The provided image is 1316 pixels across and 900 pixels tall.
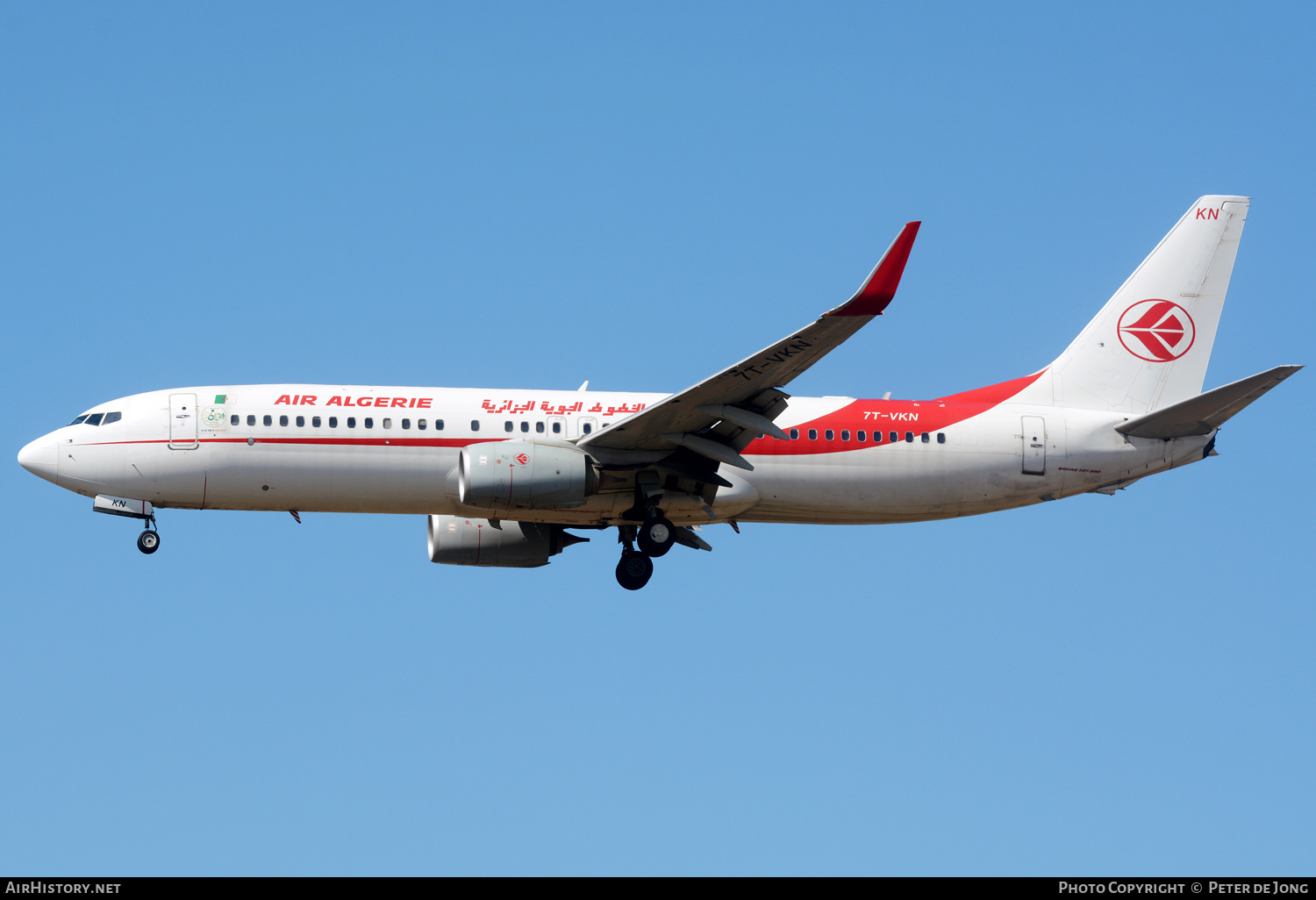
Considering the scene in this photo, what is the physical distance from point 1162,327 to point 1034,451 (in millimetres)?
5732

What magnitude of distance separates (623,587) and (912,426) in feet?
25.9

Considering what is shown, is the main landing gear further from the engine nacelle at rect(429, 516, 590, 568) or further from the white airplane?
the engine nacelle at rect(429, 516, 590, 568)

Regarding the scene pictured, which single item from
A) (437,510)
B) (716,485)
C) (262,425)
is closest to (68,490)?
(262,425)

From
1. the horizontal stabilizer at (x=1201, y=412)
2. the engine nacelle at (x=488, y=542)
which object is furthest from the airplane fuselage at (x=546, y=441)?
the engine nacelle at (x=488, y=542)

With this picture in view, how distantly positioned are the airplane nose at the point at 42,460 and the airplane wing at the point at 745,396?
1196 centimetres

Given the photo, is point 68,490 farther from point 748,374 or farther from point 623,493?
point 748,374

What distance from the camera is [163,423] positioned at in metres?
33.7

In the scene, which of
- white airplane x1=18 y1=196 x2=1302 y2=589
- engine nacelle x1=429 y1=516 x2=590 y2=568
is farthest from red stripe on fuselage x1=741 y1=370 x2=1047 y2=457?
engine nacelle x1=429 y1=516 x2=590 y2=568

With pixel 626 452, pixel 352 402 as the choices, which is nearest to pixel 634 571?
pixel 626 452

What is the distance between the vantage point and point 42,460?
111 ft

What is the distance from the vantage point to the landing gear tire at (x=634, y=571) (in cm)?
3541

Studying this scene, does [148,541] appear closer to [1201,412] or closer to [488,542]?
[488,542]

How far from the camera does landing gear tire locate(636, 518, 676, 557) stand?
113ft
